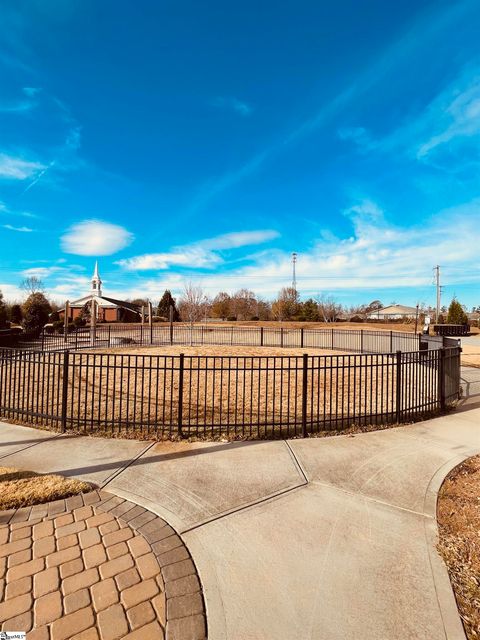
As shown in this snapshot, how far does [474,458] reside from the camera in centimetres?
476

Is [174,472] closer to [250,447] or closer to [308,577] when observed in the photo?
[250,447]

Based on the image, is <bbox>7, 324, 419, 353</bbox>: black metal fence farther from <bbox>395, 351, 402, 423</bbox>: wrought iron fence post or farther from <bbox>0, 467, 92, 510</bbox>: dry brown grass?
<bbox>0, 467, 92, 510</bbox>: dry brown grass

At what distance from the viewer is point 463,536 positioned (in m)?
3.09

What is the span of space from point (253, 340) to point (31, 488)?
22.1 m

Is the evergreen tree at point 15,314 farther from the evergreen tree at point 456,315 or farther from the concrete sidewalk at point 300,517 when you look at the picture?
the evergreen tree at point 456,315

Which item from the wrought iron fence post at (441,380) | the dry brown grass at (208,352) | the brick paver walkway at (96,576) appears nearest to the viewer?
the brick paver walkway at (96,576)

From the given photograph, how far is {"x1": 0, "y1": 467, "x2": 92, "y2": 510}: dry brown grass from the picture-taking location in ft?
11.4

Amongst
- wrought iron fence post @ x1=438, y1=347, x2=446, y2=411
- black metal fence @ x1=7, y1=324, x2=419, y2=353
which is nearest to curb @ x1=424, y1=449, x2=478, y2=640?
wrought iron fence post @ x1=438, y1=347, x2=446, y2=411

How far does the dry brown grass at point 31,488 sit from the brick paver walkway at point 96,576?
0.45ft

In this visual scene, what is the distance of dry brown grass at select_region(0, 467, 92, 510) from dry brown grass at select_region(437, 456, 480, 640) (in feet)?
11.7

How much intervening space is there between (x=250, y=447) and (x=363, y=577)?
261cm

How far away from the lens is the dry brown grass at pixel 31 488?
3.46m

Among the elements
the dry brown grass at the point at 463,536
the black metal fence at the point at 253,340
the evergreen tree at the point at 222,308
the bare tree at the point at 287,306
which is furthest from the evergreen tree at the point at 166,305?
the dry brown grass at the point at 463,536

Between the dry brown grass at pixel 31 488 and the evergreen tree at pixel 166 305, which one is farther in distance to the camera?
the evergreen tree at pixel 166 305
